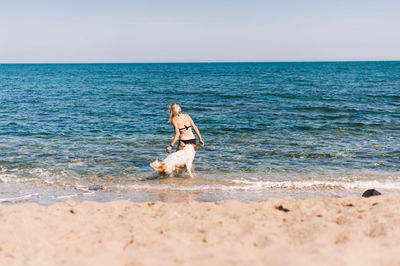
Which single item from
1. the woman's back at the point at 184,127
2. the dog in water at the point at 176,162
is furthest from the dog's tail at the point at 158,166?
the woman's back at the point at 184,127

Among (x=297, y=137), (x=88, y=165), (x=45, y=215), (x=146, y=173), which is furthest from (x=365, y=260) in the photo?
(x=297, y=137)

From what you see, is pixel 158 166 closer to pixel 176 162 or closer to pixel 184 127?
pixel 176 162

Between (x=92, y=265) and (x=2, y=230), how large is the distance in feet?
6.77

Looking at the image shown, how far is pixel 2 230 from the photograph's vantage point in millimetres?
5176

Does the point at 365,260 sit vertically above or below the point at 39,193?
above

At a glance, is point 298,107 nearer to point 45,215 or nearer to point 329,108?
point 329,108

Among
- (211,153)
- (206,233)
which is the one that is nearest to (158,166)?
(211,153)

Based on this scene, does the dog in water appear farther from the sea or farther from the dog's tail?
the sea

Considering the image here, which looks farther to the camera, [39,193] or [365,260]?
[39,193]

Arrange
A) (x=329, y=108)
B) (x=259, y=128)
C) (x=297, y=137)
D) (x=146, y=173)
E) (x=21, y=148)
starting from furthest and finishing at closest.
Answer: (x=329, y=108) < (x=259, y=128) < (x=297, y=137) < (x=21, y=148) < (x=146, y=173)

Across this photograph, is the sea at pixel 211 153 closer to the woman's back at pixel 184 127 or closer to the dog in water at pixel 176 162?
the dog in water at pixel 176 162

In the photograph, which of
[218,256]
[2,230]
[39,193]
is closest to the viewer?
[218,256]

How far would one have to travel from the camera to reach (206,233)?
502 centimetres

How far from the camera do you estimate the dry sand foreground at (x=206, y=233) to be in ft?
13.8
